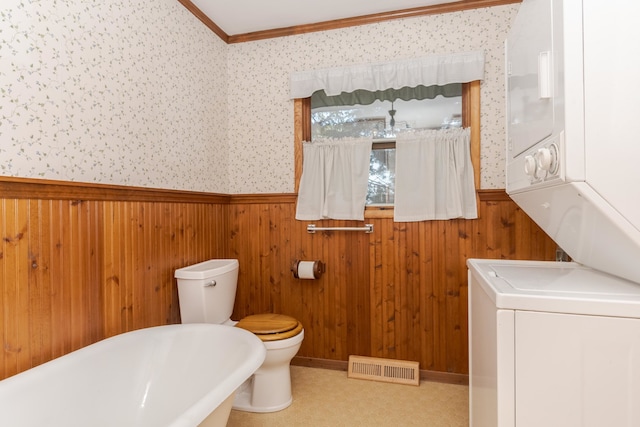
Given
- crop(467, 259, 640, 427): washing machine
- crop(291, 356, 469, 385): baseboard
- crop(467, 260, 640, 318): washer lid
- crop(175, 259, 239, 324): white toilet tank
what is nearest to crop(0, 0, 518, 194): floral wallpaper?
crop(175, 259, 239, 324): white toilet tank

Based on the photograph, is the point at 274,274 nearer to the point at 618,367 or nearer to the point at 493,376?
the point at 493,376

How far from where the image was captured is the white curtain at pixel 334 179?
2.52m

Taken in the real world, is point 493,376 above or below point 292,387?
above

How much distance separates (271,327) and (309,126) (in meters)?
1.49

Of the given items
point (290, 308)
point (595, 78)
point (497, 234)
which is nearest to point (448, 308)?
point (497, 234)

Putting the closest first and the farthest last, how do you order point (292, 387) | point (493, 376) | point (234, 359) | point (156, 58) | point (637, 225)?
point (637, 225), point (493, 376), point (234, 359), point (156, 58), point (292, 387)

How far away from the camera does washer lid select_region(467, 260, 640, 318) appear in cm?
94

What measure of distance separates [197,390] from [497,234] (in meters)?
1.97

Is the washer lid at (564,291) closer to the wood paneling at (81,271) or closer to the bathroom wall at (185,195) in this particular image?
the bathroom wall at (185,195)

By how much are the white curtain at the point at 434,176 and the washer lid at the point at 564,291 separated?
39.4 inches

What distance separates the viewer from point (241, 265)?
9.16ft

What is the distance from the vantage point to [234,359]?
152 cm

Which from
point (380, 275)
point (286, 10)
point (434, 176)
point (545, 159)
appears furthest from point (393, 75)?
point (545, 159)

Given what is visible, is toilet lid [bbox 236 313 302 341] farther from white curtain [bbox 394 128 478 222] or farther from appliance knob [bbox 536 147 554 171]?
appliance knob [bbox 536 147 554 171]
